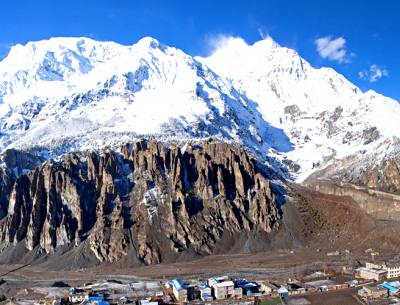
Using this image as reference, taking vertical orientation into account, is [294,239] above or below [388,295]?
above

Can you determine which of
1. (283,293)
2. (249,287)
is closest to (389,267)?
(283,293)

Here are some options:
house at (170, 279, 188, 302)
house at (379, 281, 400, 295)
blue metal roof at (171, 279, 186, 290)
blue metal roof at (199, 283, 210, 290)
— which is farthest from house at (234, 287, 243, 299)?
house at (379, 281, 400, 295)

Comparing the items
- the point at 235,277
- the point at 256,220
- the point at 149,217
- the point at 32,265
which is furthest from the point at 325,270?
the point at 32,265

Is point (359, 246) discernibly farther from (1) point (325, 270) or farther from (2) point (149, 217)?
(2) point (149, 217)

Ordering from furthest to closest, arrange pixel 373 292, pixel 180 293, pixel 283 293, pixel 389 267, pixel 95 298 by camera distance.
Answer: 1. pixel 389 267
2. pixel 95 298
3. pixel 180 293
4. pixel 283 293
5. pixel 373 292

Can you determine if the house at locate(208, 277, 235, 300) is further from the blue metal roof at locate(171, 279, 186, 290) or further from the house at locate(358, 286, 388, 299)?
the house at locate(358, 286, 388, 299)

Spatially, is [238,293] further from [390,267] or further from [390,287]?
[390,267]

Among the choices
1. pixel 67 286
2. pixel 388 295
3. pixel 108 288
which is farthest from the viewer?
pixel 67 286

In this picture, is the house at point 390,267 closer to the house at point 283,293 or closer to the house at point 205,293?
the house at point 283,293

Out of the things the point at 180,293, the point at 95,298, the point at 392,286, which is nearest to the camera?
the point at 392,286
